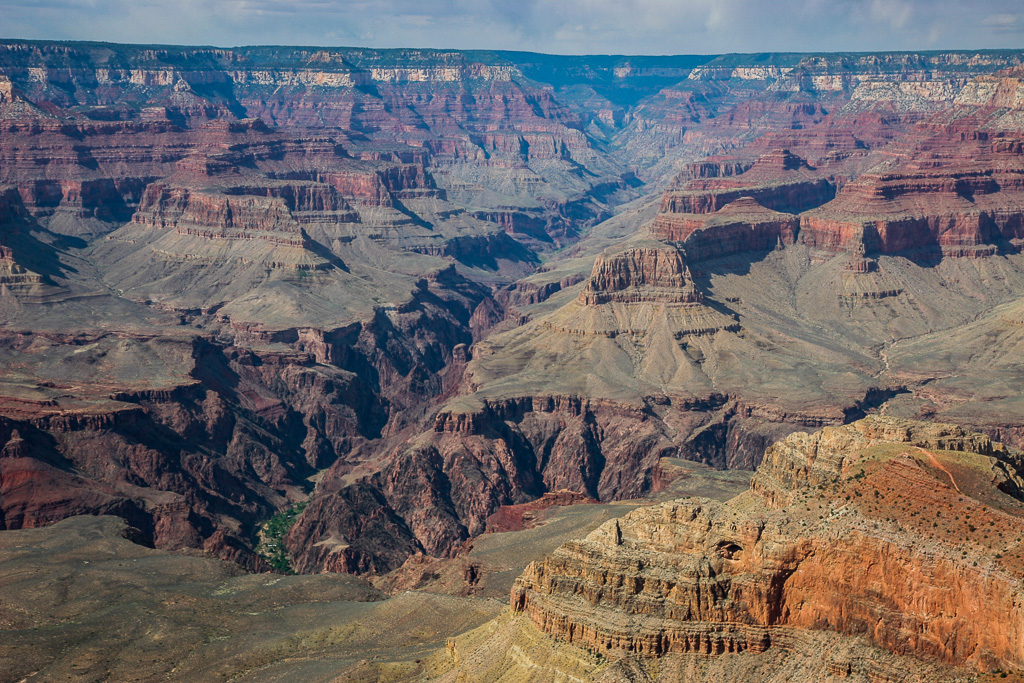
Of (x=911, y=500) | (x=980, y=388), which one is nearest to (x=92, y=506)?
(x=911, y=500)

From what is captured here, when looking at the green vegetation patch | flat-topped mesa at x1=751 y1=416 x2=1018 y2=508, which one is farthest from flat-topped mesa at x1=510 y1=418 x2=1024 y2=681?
the green vegetation patch

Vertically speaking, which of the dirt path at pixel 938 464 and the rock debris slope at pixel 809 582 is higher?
the dirt path at pixel 938 464

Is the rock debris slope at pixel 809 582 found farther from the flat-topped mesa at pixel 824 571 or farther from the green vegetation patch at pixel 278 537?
the green vegetation patch at pixel 278 537

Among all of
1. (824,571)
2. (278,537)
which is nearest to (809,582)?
(824,571)

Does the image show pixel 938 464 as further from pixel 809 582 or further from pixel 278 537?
pixel 278 537

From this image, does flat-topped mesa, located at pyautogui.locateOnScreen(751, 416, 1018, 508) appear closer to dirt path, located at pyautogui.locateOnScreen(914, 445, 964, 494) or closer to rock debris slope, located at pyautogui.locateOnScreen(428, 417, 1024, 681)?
rock debris slope, located at pyautogui.locateOnScreen(428, 417, 1024, 681)

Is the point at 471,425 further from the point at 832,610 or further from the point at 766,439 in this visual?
the point at 832,610

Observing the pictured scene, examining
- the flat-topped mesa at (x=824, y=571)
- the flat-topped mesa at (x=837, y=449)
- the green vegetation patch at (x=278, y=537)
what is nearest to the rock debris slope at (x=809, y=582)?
the flat-topped mesa at (x=824, y=571)

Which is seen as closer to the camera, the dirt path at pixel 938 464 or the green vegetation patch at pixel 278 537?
the dirt path at pixel 938 464
